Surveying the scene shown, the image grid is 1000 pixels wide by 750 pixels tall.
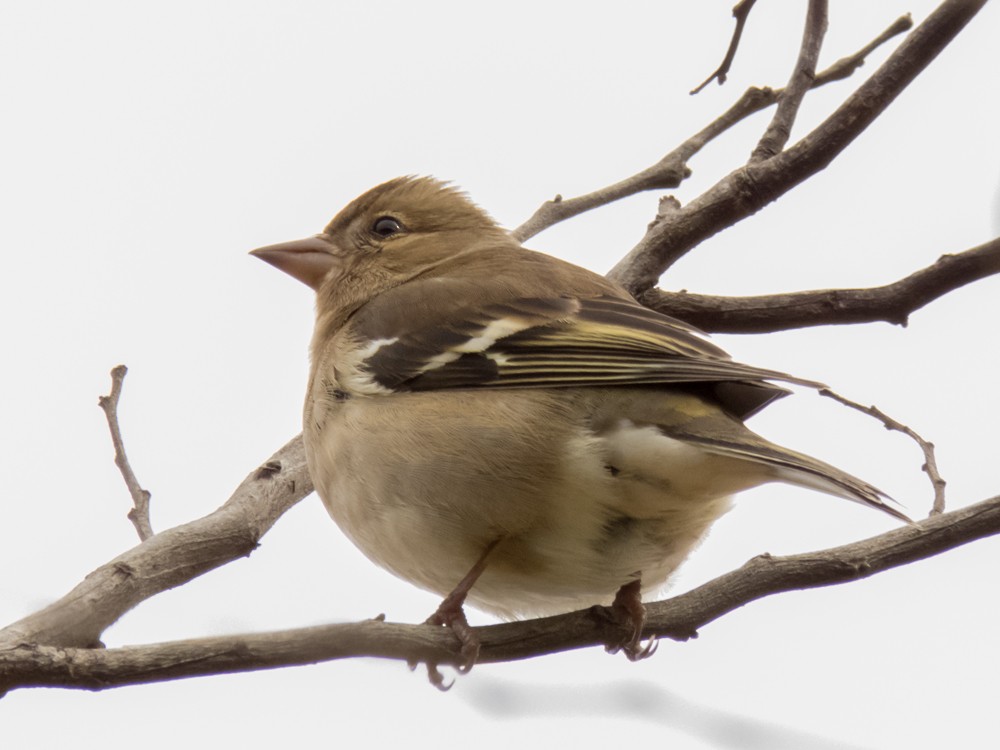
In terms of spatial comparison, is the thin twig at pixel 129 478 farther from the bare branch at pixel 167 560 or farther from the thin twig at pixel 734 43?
the thin twig at pixel 734 43

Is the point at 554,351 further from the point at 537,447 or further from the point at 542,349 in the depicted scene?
the point at 537,447

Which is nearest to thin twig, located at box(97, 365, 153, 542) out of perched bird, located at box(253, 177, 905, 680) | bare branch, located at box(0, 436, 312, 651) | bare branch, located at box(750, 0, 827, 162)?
bare branch, located at box(0, 436, 312, 651)

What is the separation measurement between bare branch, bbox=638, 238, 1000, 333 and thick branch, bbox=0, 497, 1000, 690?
158cm

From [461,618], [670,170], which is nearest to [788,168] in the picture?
[670,170]

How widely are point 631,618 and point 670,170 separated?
3.19m

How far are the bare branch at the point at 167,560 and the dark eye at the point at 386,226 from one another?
162cm

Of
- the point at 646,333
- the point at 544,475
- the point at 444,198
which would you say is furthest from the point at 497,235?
the point at 544,475

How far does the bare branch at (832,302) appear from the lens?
5.12m

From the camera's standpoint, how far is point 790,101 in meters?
6.32

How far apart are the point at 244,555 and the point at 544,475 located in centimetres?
121

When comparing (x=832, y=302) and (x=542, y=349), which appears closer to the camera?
(x=542, y=349)

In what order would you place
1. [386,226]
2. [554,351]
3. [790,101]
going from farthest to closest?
[386,226] < [790,101] < [554,351]

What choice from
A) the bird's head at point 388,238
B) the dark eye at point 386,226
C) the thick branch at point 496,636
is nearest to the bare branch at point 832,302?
the bird's head at point 388,238

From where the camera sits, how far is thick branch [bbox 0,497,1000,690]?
10.7 ft
